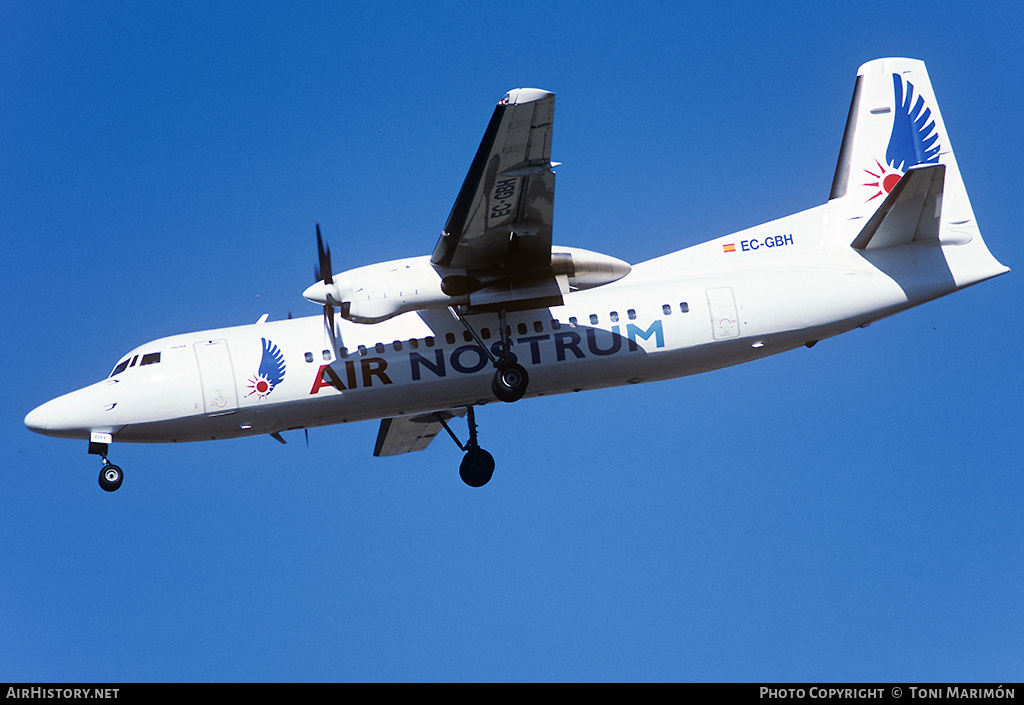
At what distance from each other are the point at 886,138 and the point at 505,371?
9250mm

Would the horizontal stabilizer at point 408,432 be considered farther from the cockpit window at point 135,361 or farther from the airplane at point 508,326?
the cockpit window at point 135,361

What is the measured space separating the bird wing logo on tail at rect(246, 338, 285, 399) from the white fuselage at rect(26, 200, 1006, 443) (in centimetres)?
2

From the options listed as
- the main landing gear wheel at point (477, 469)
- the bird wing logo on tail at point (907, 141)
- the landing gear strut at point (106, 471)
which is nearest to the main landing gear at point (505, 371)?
the main landing gear wheel at point (477, 469)

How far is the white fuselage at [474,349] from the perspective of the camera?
19.8 m

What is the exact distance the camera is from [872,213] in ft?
73.3

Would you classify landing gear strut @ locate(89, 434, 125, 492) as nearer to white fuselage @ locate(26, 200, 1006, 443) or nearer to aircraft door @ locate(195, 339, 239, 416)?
white fuselage @ locate(26, 200, 1006, 443)

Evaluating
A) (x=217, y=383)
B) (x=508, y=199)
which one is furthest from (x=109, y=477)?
(x=508, y=199)

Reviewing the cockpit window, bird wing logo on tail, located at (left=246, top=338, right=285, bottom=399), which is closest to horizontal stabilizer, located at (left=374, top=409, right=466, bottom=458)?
bird wing logo on tail, located at (left=246, top=338, right=285, bottom=399)

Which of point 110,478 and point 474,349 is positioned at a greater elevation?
point 474,349

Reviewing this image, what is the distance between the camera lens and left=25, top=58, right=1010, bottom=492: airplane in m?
19.3

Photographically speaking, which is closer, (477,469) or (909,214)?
(909,214)

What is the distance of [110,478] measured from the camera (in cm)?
1986

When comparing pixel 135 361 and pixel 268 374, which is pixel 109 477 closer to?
pixel 135 361
